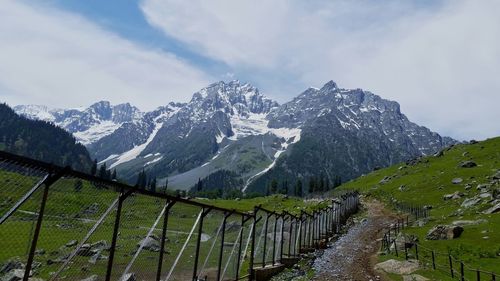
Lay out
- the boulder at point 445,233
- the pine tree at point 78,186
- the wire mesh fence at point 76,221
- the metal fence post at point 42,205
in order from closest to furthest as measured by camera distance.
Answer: the metal fence post at point 42,205 → the wire mesh fence at point 76,221 → the pine tree at point 78,186 → the boulder at point 445,233

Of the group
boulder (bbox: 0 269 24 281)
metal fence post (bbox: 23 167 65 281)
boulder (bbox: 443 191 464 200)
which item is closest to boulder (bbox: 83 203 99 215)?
boulder (bbox: 0 269 24 281)

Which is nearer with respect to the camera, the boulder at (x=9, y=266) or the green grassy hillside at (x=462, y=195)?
the boulder at (x=9, y=266)

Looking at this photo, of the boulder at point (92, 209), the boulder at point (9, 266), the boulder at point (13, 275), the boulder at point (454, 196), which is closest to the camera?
the boulder at point (9, 266)

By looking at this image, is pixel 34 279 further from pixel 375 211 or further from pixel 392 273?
pixel 375 211

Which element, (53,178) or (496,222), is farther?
(496,222)

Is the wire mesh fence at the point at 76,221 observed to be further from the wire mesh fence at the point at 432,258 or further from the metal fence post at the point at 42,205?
the wire mesh fence at the point at 432,258

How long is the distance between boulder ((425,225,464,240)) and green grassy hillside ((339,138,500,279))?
65 centimetres

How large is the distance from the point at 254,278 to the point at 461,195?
75174 millimetres

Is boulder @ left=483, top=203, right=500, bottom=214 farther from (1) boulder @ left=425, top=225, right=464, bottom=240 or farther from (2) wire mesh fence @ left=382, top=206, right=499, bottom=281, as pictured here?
(2) wire mesh fence @ left=382, top=206, right=499, bottom=281

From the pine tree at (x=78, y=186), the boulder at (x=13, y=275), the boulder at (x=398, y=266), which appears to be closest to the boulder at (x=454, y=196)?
the boulder at (x=398, y=266)

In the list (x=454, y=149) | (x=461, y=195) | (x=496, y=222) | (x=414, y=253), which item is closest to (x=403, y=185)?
(x=461, y=195)

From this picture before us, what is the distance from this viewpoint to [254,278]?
94.9 ft

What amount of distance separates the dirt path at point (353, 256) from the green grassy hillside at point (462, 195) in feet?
16.5

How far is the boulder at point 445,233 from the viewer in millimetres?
45734
